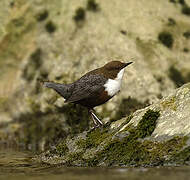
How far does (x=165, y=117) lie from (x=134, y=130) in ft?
2.53

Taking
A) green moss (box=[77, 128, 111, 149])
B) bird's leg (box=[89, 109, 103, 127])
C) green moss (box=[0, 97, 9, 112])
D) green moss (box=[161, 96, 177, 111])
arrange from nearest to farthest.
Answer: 1. green moss (box=[161, 96, 177, 111])
2. green moss (box=[77, 128, 111, 149])
3. bird's leg (box=[89, 109, 103, 127])
4. green moss (box=[0, 97, 9, 112])

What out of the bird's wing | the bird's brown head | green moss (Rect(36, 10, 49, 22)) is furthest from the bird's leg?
green moss (Rect(36, 10, 49, 22))

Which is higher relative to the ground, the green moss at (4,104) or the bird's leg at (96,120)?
the green moss at (4,104)

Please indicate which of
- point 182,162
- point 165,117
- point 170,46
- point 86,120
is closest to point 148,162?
point 182,162

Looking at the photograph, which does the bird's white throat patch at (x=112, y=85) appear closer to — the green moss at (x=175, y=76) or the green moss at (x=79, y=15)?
the green moss at (x=175, y=76)

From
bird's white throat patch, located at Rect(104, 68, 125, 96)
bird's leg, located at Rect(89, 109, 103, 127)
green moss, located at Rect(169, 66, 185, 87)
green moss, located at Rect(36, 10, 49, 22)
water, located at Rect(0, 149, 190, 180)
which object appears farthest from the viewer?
green moss, located at Rect(36, 10, 49, 22)

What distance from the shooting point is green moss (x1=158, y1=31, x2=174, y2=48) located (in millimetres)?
35906

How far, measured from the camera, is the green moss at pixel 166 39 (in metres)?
35.9

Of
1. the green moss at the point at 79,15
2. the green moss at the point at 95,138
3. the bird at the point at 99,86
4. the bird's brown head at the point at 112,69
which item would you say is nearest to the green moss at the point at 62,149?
the green moss at the point at 95,138

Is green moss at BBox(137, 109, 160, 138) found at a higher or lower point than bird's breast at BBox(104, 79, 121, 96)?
lower

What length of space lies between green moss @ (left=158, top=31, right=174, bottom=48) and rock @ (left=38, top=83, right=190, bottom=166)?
2504 cm

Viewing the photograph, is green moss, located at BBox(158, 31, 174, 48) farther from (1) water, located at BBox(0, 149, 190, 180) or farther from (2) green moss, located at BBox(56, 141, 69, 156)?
(1) water, located at BBox(0, 149, 190, 180)

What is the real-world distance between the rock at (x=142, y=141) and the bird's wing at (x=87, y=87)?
1020 mm

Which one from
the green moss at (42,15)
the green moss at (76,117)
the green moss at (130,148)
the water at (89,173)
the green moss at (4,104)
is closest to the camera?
the water at (89,173)
